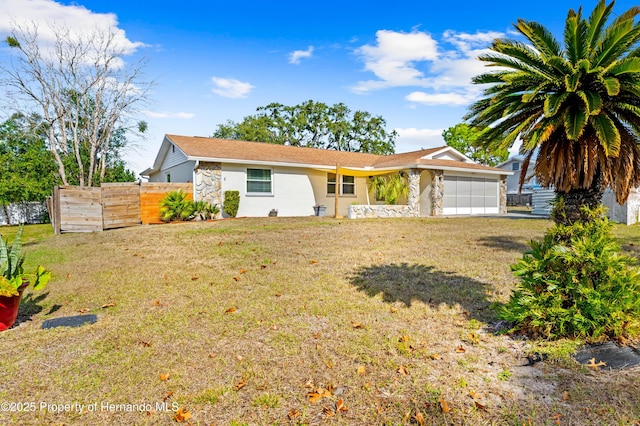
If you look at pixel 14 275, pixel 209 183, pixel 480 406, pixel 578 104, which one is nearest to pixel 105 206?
pixel 209 183

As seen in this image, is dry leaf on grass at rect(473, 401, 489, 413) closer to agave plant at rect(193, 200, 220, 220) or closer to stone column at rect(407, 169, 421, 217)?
agave plant at rect(193, 200, 220, 220)

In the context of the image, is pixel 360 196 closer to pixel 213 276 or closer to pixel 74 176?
pixel 213 276

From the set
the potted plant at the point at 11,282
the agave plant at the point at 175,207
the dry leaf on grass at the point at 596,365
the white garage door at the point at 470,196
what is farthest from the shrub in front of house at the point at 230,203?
the dry leaf on grass at the point at 596,365

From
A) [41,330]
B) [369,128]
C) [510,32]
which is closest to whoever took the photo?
[41,330]

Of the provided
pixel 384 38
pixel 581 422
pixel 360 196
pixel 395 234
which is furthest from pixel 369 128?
pixel 581 422

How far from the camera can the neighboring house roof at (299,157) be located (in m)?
17.1

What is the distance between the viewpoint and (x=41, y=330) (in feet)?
14.6

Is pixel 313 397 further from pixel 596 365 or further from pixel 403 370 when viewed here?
pixel 596 365

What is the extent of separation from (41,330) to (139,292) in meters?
1.48

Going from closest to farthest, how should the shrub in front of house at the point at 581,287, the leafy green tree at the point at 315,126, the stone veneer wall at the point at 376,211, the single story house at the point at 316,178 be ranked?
the shrub in front of house at the point at 581,287, the single story house at the point at 316,178, the stone veneer wall at the point at 376,211, the leafy green tree at the point at 315,126

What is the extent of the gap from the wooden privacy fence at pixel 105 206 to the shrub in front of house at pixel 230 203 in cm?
165

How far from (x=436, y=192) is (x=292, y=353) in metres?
17.9

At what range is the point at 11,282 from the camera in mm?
4516

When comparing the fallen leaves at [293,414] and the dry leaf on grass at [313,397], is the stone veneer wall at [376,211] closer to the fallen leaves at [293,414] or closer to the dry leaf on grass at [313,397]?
the dry leaf on grass at [313,397]
